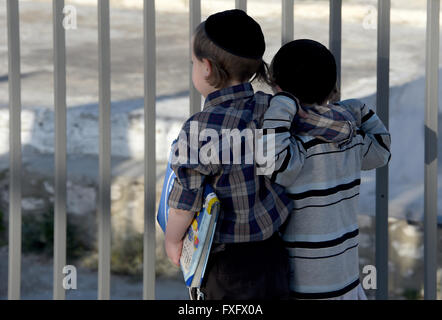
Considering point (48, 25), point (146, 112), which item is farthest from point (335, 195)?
point (48, 25)

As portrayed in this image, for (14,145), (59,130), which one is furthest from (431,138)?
(14,145)

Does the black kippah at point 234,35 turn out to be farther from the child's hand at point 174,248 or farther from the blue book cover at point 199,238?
the child's hand at point 174,248

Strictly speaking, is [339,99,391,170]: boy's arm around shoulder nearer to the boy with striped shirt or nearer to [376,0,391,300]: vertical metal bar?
the boy with striped shirt

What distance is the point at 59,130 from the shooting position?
2.08 m

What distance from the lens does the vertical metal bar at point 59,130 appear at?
2066 mm

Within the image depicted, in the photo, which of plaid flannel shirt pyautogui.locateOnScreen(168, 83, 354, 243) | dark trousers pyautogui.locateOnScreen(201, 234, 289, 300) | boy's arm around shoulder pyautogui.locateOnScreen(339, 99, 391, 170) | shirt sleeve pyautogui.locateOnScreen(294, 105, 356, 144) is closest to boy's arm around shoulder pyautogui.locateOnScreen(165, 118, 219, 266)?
plaid flannel shirt pyautogui.locateOnScreen(168, 83, 354, 243)

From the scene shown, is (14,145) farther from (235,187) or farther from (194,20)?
(235,187)

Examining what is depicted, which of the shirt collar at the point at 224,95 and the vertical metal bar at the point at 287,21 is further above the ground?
the vertical metal bar at the point at 287,21

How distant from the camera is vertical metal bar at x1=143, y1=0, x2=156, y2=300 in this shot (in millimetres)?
2027

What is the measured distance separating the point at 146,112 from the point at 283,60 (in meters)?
0.56

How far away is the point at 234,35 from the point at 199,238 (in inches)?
18.2

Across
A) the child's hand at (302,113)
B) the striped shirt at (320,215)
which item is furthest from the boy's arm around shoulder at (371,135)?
the child's hand at (302,113)

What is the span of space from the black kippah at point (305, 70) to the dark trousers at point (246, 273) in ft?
1.20

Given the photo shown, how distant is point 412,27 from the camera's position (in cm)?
733
